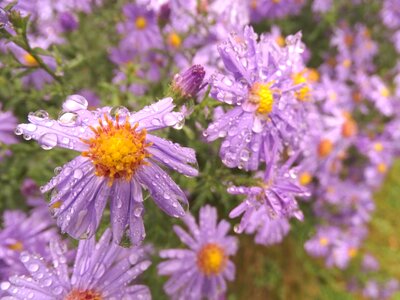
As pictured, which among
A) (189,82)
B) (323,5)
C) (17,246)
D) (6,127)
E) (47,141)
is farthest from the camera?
(323,5)

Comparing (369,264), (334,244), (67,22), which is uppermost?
(67,22)

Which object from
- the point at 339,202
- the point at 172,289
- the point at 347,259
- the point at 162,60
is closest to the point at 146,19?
the point at 162,60

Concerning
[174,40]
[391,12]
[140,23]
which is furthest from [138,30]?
[391,12]

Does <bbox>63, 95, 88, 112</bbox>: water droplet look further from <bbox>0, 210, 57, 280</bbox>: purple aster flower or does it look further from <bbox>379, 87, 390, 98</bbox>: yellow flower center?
<bbox>379, 87, 390, 98</bbox>: yellow flower center

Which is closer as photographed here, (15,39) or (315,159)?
(15,39)

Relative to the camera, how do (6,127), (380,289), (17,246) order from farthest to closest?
(380,289) → (6,127) → (17,246)

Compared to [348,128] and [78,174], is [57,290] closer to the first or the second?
[78,174]

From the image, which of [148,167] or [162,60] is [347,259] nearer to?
[162,60]

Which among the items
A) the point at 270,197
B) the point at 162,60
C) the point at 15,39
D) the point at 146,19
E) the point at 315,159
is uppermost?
the point at 146,19
